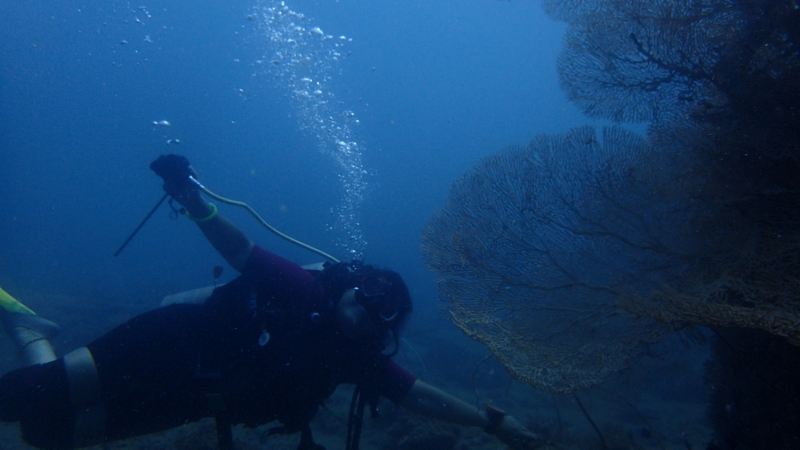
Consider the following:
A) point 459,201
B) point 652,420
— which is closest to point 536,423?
point 652,420

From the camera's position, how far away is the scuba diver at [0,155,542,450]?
2631 mm

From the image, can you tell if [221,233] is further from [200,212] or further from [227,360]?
[227,360]

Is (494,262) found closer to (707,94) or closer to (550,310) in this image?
(550,310)

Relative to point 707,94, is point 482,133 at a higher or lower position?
higher

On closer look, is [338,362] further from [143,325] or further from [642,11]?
[642,11]

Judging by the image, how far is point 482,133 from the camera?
100m

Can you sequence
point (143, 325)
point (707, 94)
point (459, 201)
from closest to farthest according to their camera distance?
1. point (143, 325)
2. point (707, 94)
3. point (459, 201)

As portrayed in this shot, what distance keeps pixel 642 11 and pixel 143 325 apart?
5.98 m

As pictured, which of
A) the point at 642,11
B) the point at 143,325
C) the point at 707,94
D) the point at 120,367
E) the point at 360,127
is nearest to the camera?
the point at 120,367

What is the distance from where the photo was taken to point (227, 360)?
2.88 metres

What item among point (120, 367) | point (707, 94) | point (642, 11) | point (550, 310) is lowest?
point (120, 367)

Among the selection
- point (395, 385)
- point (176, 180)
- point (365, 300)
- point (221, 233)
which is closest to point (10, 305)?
point (176, 180)

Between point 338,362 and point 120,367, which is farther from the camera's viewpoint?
point 338,362

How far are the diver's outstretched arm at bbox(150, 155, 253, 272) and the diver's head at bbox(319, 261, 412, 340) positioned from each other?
0.81m
